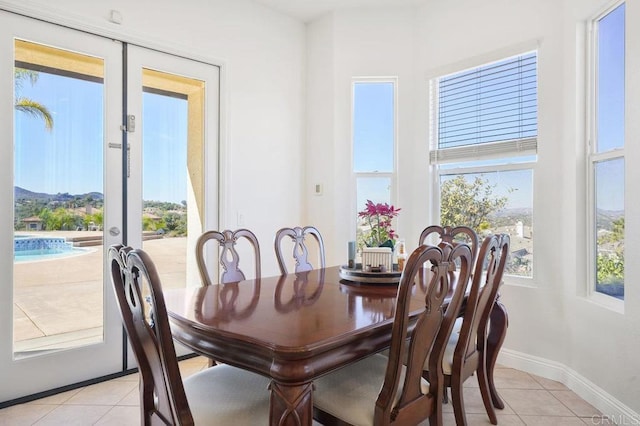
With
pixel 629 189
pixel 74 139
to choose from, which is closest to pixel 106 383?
pixel 74 139

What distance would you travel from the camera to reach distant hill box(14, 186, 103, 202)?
2.51m

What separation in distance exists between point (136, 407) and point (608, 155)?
3304 millimetres

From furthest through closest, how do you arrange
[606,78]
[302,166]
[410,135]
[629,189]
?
[302,166], [410,135], [606,78], [629,189]

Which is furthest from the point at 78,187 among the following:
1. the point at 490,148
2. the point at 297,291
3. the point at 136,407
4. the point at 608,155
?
the point at 608,155

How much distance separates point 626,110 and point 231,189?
2.86 metres

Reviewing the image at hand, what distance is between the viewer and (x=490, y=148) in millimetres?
3279

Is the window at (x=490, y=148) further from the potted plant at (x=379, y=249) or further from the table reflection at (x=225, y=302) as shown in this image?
the table reflection at (x=225, y=302)

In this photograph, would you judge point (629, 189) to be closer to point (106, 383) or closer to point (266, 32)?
point (266, 32)

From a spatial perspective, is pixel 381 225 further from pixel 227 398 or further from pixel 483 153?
pixel 483 153

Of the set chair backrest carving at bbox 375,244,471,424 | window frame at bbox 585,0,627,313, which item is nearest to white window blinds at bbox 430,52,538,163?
window frame at bbox 585,0,627,313

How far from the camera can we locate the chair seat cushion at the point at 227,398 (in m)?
1.39

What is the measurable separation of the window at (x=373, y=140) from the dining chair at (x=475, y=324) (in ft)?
6.06

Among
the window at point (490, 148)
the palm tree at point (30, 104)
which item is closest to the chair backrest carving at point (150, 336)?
the palm tree at point (30, 104)

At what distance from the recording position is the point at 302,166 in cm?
411
